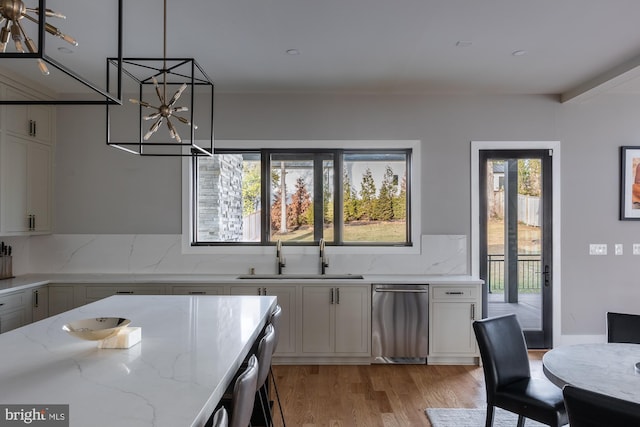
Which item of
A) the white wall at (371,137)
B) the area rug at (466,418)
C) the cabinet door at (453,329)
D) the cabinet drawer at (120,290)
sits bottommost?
the area rug at (466,418)

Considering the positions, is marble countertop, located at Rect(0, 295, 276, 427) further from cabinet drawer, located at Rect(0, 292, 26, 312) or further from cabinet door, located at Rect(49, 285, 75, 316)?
cabinet door, located at Rect(49, 285, 75, 316)

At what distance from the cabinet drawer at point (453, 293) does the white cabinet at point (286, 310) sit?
A: 140 centimetres

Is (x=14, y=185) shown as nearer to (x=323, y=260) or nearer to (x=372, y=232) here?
(x=323, y=260)

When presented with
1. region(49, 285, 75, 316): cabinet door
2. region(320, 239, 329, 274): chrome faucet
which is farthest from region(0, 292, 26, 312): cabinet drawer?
region(320, 239, 329, 274): chrome faucet

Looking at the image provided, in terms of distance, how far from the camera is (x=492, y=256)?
15.0ft

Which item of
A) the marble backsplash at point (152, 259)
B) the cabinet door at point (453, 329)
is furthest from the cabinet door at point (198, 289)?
the cabinet door at point (453, 329)

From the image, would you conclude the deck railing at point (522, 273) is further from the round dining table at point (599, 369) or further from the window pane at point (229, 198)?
the window pane at point (229, 198)

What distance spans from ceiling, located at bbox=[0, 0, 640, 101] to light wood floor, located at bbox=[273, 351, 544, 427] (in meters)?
2.88

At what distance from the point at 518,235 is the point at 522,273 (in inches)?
16.9

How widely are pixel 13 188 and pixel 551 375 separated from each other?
15.5ft

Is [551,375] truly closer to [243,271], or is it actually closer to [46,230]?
[243,271]

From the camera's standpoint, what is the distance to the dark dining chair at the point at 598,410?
49.7 inches

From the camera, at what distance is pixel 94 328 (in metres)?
1.96

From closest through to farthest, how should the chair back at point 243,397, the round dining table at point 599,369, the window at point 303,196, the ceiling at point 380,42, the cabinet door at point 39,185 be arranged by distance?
the chair back at point 243,397, the round dining table at point 599,369, the ceiling at point 380,42, the cabinet door at point 39,185, the window at point 303,196
